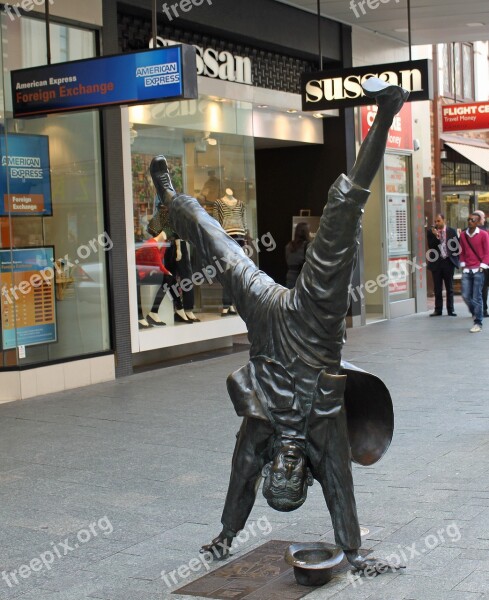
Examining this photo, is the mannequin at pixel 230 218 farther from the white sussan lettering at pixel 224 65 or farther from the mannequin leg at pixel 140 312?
the mannequin leg at pixel 140 312

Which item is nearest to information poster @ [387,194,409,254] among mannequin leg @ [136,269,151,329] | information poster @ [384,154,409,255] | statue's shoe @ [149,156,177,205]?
information poster @ [384,154,409,255]

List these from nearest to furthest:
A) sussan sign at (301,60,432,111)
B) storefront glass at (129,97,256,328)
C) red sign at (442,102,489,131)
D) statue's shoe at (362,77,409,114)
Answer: statue's shoe at (362,77,409,114) < sussan sign at (301,60,432,111) < storefront glass at (129,97,256,328) < red sign at (442,102,489,131)

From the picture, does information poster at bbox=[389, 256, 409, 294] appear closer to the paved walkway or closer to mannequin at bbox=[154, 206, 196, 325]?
mannequin at bbox=[154, 206, 196, 325]

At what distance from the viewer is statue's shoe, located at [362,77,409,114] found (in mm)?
4301

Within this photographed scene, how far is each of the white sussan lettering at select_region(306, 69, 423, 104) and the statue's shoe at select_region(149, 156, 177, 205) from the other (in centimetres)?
629

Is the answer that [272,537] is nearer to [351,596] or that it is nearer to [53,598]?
[351,596]

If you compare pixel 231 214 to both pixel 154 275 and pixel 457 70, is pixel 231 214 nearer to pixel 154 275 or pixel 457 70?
pixel 154 275

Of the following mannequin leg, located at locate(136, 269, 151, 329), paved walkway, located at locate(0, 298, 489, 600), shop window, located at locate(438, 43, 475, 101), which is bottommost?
paved walkway, located at locate(0, 298, 489, 600)

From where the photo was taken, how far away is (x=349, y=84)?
462 inches

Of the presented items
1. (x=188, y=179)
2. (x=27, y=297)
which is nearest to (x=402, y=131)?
(x=188, y=179)

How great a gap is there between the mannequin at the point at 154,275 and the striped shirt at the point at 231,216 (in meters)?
1.27

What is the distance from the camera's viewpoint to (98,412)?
366 inches

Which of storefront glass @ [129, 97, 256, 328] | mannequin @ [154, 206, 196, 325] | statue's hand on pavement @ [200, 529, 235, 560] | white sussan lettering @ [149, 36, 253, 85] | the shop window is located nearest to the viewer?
statue's hand on pavement @ [200, 529, 235, 560]

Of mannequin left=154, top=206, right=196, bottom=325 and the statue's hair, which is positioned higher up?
mannequin left=154, top=206, right=196, bottom=325
